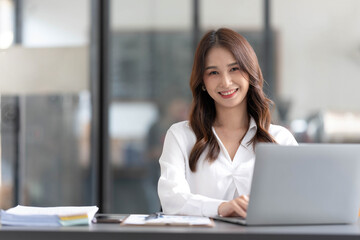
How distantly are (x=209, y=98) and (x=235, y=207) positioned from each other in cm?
83

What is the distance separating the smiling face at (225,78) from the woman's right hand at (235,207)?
62cm

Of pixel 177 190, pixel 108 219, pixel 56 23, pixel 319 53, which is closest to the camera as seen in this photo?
pixel 108 219

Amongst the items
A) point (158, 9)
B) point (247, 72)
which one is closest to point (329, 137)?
point (158, 9)

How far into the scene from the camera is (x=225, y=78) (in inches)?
96.4

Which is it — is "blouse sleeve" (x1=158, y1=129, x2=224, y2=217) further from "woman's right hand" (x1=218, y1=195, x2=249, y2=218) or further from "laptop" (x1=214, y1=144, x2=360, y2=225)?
"laptop" (x1=214, y1=144, x2=360, y2=225)

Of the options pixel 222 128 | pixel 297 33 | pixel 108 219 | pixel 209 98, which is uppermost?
pixel 297 33

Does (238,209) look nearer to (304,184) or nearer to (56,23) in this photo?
(304,184)

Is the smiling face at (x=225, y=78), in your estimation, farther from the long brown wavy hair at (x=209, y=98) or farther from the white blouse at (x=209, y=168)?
the white blouse at (x=209, y=168)

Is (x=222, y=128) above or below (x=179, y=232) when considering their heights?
above

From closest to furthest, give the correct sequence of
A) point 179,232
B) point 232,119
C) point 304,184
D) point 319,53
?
1. point 179,232
2. point 304,184
3. point 232,119
4. point 319,53

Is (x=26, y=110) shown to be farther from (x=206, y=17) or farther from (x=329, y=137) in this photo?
(x=329, y=137)

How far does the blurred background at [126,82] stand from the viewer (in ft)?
16.1

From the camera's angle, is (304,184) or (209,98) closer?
(304,184)

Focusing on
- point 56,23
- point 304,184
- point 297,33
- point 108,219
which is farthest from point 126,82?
point 304,184
